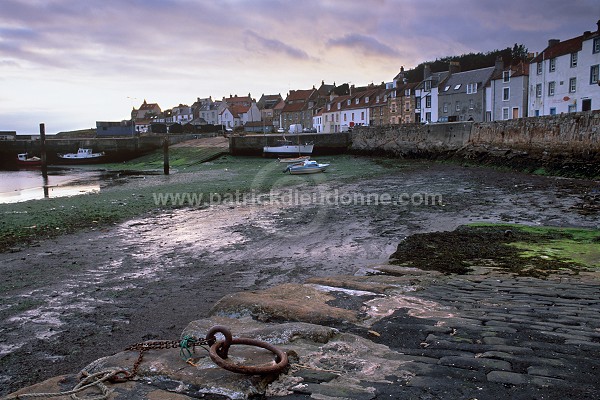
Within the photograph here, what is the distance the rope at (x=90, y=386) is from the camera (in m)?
3.10

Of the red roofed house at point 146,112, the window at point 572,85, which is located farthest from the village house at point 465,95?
the red roofed house at point 146,112

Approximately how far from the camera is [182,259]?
1099cm

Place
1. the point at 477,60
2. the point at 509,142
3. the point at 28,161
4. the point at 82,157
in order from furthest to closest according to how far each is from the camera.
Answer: the point at 477,60 < the point at 82,157 < the point at 28,161 < the point at 509,142

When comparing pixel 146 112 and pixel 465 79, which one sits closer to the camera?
pixel 465 79

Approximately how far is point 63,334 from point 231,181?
21.6 metres

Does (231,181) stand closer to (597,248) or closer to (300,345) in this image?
(597,248)

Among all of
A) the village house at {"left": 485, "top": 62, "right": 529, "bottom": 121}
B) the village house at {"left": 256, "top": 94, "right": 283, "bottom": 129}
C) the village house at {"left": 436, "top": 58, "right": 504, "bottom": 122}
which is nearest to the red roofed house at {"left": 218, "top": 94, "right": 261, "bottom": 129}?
the village house at {"left": 256, "top": 94, "right": 283, "bottom": 129}

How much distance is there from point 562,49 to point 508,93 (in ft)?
28.5

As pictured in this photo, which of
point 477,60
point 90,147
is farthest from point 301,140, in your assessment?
point 477,60

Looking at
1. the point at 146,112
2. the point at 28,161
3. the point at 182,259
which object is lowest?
the point at 182,259

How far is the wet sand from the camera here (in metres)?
6.66

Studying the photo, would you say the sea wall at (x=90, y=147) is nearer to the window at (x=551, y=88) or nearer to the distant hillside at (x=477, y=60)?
the window at (x=551, y=88)

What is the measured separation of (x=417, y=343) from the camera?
166 inches

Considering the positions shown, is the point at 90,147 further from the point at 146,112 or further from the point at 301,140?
the point at 146,112
